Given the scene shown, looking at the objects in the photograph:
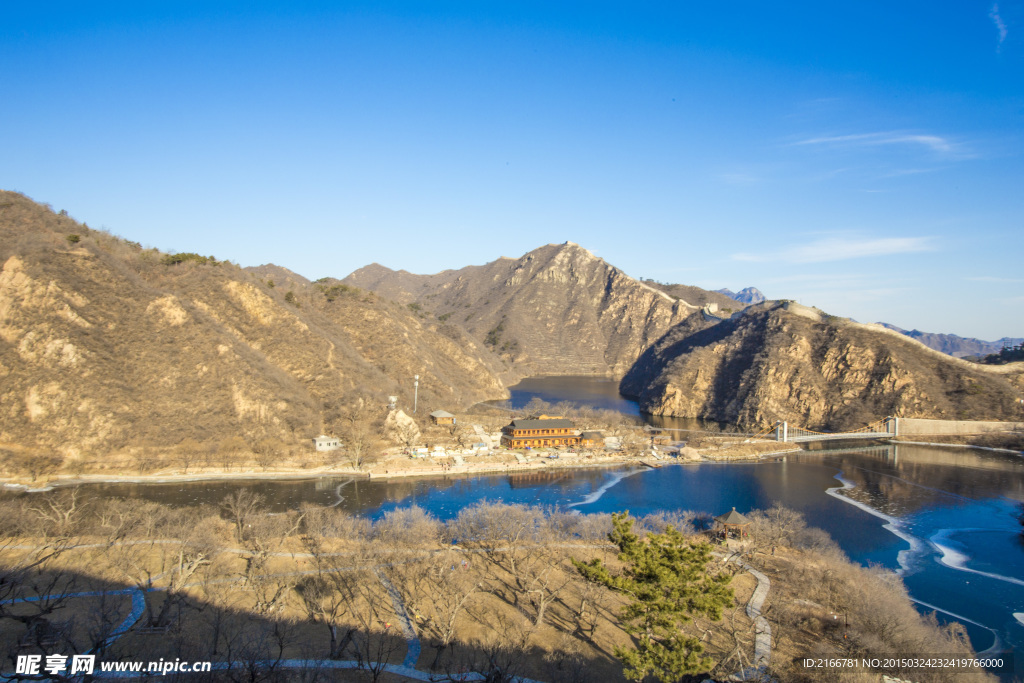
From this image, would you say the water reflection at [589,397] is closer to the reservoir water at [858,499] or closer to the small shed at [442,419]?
the small shed at [442,419]

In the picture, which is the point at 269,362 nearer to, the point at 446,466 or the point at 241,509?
the point at 446,466

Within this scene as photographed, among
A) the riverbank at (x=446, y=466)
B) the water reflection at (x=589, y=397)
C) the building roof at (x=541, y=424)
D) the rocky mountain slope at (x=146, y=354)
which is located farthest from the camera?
the water reflection at (x=589, y=397)

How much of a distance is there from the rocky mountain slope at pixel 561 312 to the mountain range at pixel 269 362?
96.9 feet

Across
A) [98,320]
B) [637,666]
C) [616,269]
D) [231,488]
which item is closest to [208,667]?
[637,666]

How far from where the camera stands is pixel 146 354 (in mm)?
46844

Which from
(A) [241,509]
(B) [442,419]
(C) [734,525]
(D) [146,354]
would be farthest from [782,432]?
(D) [146,354]

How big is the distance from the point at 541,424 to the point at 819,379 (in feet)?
140

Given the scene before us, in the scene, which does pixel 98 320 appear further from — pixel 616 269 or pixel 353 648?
pixel 616 269

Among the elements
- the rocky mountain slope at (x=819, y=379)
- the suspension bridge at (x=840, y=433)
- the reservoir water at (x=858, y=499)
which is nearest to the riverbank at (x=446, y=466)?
the reservoir water at (x=858, y=499)

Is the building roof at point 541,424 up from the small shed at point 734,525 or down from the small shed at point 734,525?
up

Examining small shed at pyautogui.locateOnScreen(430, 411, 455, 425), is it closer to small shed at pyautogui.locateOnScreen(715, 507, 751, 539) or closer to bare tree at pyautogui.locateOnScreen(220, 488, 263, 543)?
bare tree at pyautogui.locateOnScreen(220, 488, 263, 543)

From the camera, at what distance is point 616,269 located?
562 feet

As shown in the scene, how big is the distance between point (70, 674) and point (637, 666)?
14073 millimetres

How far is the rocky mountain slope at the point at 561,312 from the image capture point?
143625mm
